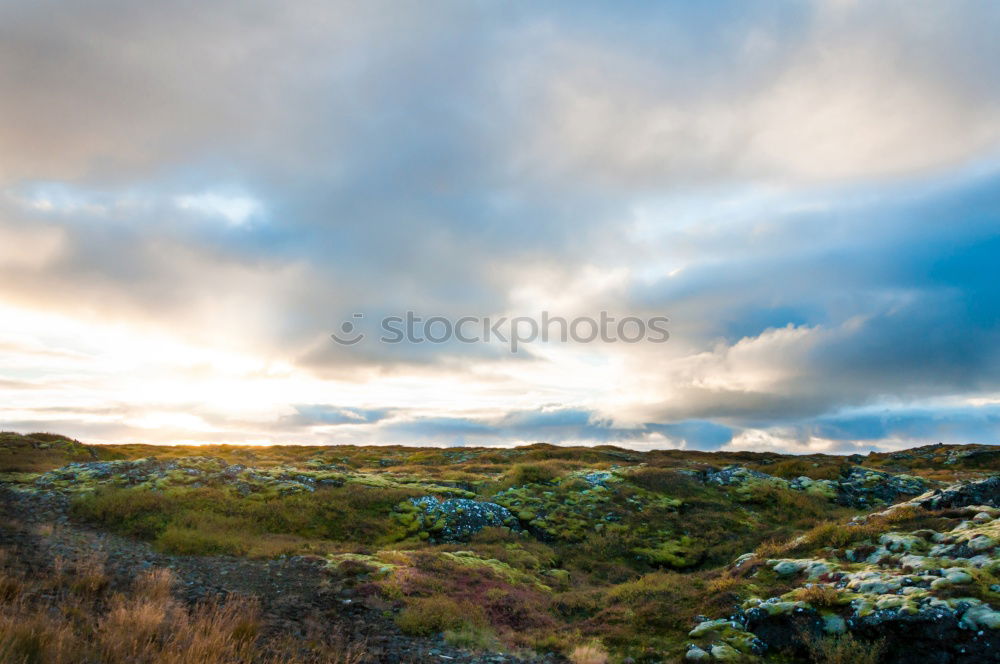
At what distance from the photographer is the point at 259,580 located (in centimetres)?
1800

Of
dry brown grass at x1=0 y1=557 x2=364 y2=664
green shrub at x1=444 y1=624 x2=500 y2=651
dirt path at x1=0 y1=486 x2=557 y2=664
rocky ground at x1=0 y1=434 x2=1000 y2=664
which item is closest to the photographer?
dry brown grass at x1=0 y1=557 x2=364 y2=664

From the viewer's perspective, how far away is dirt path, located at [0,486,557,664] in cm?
1368

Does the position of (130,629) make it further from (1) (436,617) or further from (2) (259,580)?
(2) (259,580)

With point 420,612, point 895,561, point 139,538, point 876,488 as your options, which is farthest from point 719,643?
point 876,488

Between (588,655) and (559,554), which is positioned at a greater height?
(588,655)

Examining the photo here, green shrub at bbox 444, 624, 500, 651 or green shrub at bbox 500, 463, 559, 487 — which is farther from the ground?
green shrub at bbox 500, 463, 559, 487

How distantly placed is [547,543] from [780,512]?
52.5 ft

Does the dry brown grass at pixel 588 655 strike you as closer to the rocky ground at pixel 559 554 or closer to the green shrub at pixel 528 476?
the rocky ground at pixel 559 554

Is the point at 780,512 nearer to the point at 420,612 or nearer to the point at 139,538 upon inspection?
the point at 420,612

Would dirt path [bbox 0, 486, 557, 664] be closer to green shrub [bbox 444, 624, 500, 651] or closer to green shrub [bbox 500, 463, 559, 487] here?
green shrub [bbox 444, 624, 500, 651]

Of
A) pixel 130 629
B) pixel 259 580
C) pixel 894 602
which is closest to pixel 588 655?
pixel 894 602

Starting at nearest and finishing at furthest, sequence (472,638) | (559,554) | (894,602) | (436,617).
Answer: (894,602), (472,638), (436,617), (559,554)

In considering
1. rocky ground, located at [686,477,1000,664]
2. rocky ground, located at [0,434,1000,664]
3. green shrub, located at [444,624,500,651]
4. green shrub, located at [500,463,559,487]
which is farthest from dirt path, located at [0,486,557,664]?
green shrub, located at [500,463,559,487]

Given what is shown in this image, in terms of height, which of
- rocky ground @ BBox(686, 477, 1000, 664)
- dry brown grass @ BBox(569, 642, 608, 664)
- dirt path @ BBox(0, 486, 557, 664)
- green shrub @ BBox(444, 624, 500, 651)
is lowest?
green shrub @ BBox(444, 624, 500, 651)
